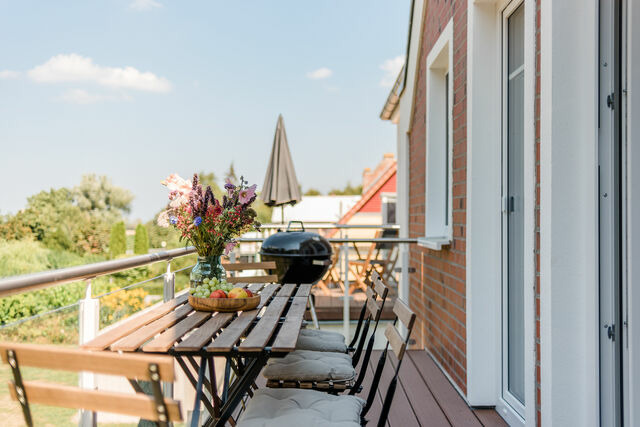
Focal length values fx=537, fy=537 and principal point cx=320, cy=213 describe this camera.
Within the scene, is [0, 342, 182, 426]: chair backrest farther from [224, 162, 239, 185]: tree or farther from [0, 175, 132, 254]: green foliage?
[0, 175, 132, 254]: green foliage

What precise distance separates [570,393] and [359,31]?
47.6m

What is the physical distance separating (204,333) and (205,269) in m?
0.70

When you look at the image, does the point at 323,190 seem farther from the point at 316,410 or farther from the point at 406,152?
the point at 316,410

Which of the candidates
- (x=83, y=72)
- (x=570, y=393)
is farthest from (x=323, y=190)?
(x=570, y=393)

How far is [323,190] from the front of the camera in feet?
224

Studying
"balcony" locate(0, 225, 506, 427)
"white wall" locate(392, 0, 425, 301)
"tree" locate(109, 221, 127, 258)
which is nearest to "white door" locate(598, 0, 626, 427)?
"balcony" locate(0, 225, 506, 427)

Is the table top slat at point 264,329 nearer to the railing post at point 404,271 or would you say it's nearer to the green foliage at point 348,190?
the railing post at point 404,271

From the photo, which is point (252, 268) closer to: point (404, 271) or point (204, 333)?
point (204, 333)

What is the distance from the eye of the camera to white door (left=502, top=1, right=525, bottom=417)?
294 cm

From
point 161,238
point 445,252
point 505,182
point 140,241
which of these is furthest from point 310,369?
point 140,241

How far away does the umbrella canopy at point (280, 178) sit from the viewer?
21.9ft

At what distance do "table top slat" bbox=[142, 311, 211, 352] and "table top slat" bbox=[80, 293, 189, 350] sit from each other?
137mm

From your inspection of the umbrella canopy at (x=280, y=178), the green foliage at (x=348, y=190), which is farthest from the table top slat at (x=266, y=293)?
the green foliage at (x=348, y=190)

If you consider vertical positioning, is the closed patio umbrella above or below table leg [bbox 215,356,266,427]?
above
